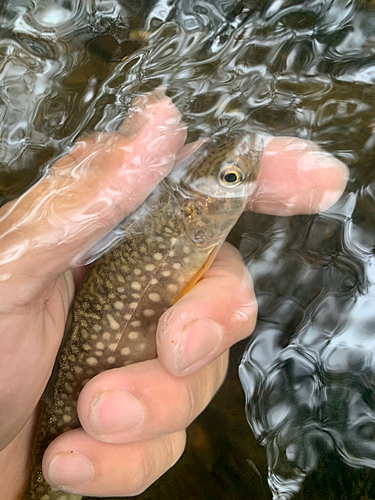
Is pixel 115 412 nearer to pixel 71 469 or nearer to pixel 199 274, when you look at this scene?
pixel 71 469

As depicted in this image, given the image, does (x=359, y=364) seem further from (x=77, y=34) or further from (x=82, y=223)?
(x=77, y=34)

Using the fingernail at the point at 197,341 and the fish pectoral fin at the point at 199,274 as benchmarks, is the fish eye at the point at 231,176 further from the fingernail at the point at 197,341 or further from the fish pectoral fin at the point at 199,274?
the fingernail at the point at 197,341

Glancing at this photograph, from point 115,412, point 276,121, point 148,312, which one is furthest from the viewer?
point 276,121

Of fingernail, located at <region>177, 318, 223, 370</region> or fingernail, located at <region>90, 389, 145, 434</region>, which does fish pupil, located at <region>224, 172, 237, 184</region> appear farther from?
fingernail, located at <region>90, 389, 145, 434</region>

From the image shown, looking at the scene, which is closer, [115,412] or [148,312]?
[115,412]

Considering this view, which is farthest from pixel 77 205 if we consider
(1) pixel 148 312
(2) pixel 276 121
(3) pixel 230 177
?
(2) pixel 276 121

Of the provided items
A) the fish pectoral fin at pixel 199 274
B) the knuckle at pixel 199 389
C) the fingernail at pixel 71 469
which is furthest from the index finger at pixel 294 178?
the fingernail at pixel 71 469

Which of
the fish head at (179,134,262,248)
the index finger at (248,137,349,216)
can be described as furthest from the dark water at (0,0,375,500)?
the fish head at (179,134,262,248)

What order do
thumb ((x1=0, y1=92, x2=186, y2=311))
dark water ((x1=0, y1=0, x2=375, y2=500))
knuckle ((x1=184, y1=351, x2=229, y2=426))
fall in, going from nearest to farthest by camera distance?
thumb ((x1=0, y1=92, x2=186, y2=311))
knuckle ((x1=184, y1=351, x2=229, y2=426))
dark water ((x1=0, y1=0, x2=375, y2=500))
